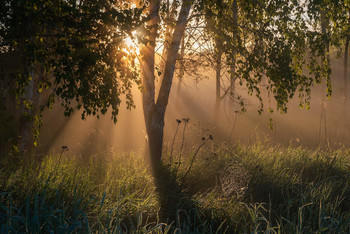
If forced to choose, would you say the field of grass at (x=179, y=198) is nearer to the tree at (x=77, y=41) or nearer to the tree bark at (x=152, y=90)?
the tree bark at (x=152, y=90)

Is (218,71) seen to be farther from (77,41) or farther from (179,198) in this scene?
(77,41)

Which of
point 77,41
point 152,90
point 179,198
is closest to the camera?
point 77,41

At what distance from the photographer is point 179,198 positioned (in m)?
5.21

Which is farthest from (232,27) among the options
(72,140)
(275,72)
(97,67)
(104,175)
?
(72,140)

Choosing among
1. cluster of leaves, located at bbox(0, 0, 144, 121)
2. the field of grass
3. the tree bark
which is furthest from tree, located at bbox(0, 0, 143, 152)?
the tree bark

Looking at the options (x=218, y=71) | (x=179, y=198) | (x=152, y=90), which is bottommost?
(x=179, y=198)

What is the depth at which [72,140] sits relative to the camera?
12297 millimetres

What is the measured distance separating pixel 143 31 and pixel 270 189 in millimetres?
3514

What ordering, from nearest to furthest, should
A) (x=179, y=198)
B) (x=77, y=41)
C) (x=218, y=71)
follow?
(x=77, y=41)
(x=179, y=198)
(x=218, y=71)

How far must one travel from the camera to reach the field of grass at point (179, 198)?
336 cm

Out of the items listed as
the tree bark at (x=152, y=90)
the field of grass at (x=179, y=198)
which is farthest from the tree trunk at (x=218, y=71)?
the field of grass at (x=179, y=198)

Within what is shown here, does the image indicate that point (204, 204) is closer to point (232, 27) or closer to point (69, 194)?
point (69, 194)

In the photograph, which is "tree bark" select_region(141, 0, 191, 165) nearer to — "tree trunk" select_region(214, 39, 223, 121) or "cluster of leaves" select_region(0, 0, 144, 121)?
"tree trunk" select_region(214, 39, 223, 121)

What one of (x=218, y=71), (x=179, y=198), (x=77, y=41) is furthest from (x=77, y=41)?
(x=218, y=71)
